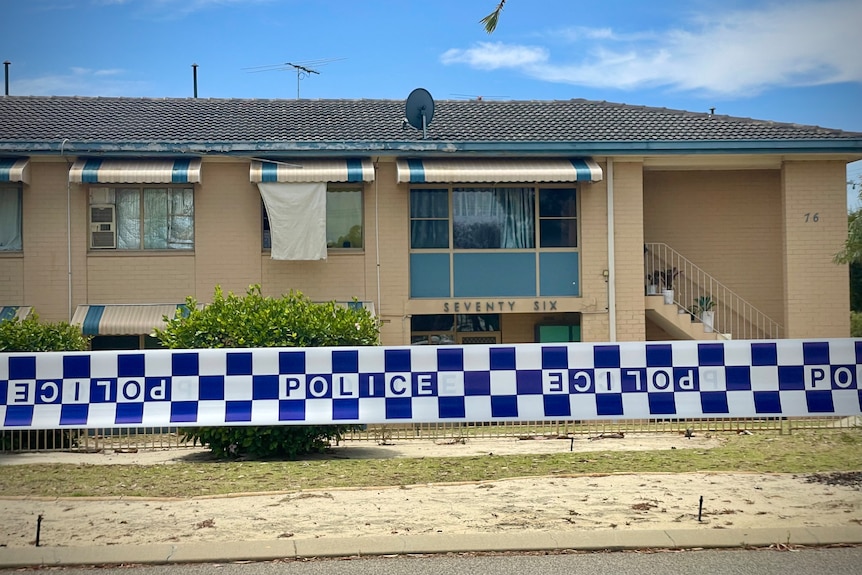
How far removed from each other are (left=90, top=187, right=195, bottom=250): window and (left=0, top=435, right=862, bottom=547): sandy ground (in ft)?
38.9

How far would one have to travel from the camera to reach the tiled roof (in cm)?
2041

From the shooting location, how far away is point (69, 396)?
410 inches

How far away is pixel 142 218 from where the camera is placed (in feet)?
65.6

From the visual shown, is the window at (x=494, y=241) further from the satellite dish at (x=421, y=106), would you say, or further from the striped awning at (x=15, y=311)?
the striped awning at (x=15, y=311)

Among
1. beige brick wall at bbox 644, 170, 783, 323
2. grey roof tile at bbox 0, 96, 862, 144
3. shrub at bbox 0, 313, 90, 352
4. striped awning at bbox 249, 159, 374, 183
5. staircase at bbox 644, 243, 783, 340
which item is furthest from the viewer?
beige brick wall at bbox 644, 170, 783, 323

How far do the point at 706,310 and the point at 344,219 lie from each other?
833 cm

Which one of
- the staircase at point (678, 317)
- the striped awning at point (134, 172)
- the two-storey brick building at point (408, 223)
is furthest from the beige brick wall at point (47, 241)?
the staircase at point (678, 317)

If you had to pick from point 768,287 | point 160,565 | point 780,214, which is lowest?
point 160,565

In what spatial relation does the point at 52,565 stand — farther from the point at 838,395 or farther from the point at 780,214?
the point at 780,214

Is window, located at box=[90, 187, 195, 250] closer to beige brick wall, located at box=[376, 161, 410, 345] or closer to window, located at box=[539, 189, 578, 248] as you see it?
beige brick wall, located at box=[376, 161, 410, 345]

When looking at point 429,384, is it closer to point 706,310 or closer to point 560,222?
point 560,222

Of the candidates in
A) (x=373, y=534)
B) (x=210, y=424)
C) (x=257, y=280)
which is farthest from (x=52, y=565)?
(x=257, y=280)

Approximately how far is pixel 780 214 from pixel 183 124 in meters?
14.1

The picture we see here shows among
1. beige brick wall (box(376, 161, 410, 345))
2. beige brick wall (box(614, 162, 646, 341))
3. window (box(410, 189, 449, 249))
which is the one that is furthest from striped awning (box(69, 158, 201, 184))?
beige brick wall (box(614, 162, 646, 341))
